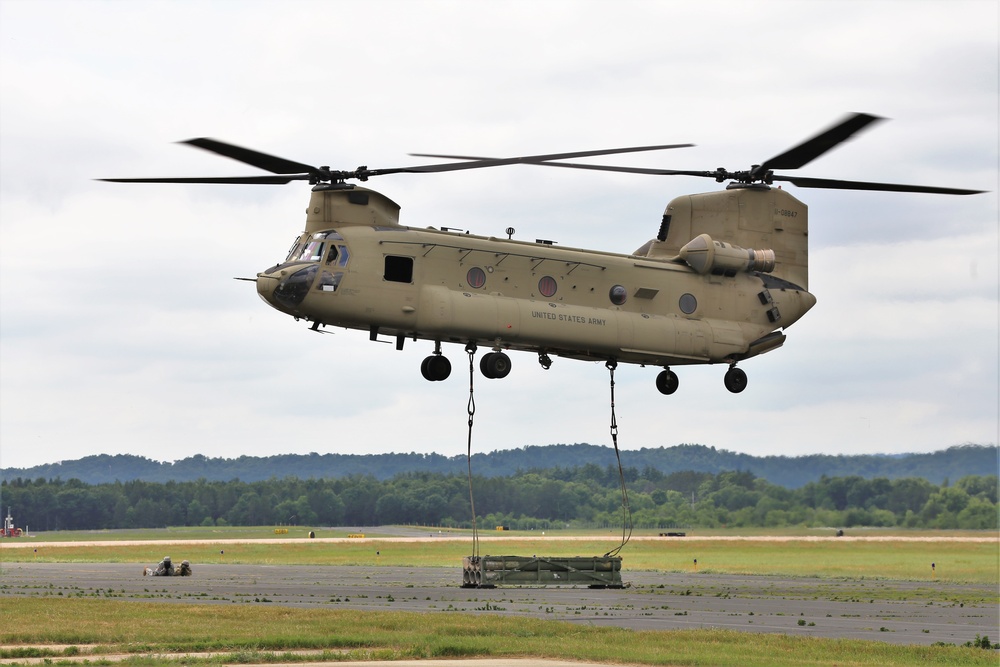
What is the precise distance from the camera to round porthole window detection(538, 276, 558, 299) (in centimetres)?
3328

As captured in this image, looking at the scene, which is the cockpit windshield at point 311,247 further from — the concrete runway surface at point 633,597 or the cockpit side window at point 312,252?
the concrete runway surface at point 633,597

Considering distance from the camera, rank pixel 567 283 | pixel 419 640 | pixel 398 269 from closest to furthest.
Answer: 1. pixel 398 269
2. pixel 567 283
3. pixel 419 640

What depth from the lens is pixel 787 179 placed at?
36.8 meters

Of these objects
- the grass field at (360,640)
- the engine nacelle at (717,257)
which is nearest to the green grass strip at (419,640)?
the grass field at (360,640)

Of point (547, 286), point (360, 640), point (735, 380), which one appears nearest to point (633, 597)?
point (735, 380)

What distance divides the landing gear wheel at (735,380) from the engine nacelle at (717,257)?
280 centimetres

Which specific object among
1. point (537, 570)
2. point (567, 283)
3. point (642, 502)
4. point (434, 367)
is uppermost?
point (567, 283)

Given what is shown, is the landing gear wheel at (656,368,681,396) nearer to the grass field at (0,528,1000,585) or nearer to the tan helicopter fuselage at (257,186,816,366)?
the tan helicopter fuselage at (257,186,816,366)

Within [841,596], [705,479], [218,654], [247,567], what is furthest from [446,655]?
[705,479]

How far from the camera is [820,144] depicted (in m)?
33.5

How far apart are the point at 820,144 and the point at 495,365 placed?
10.3 m

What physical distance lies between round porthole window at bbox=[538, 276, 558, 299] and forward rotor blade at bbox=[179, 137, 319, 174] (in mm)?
6480

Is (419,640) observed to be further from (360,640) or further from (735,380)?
(735,380)

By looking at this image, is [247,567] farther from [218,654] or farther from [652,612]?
[218,654]
